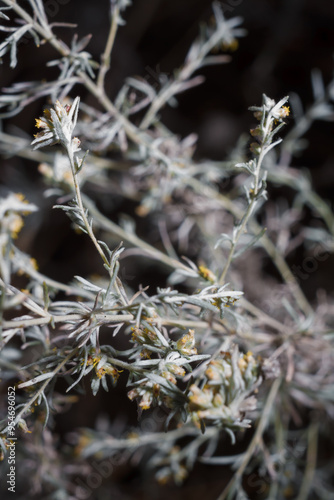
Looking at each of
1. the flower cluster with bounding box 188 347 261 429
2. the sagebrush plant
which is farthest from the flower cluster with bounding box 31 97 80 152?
the flower cluster with bounding box 188 347 261 429

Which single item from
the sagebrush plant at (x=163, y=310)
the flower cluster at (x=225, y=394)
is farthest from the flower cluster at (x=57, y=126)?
the flower cluster at (x=225, y=394)

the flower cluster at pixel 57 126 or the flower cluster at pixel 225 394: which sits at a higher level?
the flower cluster at pixel 57 126

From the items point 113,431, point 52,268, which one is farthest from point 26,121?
point 113,431

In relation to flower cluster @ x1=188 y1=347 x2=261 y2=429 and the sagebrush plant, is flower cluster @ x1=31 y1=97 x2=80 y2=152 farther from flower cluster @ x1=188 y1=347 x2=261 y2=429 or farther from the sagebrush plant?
flower cluster @ x1=188 y1=347 x2=261 y2=429

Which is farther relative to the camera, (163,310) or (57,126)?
(163,310)

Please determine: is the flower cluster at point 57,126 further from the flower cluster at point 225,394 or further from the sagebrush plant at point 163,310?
the flower cluster at point 225,394

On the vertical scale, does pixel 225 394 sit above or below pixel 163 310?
below

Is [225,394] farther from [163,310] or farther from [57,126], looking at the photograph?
[57,126]

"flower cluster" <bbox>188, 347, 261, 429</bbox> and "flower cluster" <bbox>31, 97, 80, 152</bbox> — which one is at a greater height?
"flower cluster" <bbox>31, 97, 80, 152</bbox>

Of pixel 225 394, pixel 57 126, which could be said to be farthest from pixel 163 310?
pixel 57 126
